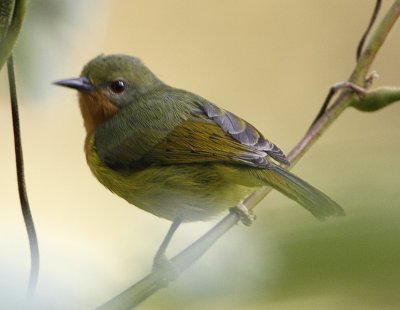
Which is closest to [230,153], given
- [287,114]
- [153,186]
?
[153,186]

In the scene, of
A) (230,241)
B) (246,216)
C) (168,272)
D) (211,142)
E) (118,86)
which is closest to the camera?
(230,241)

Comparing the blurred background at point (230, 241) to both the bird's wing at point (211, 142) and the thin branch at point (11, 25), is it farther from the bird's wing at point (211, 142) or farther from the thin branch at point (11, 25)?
the bird's wing at point (211, 142)

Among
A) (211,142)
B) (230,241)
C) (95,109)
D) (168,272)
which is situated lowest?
(95,109)

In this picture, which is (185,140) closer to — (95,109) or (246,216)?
(95,109)

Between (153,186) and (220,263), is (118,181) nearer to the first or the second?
(153,186)

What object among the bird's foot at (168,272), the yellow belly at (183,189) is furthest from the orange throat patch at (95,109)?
the bird's foot at (168,272)

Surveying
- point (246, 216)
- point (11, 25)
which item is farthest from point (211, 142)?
point (11, 25)

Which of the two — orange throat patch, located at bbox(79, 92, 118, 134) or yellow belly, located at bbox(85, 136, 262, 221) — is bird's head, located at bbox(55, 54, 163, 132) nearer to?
orange throat patch, located at bbox(79, 92, 118, 134)

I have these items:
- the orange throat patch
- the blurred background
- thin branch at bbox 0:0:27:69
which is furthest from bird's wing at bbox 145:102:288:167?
thin branch at bbox 0:0:27:69
